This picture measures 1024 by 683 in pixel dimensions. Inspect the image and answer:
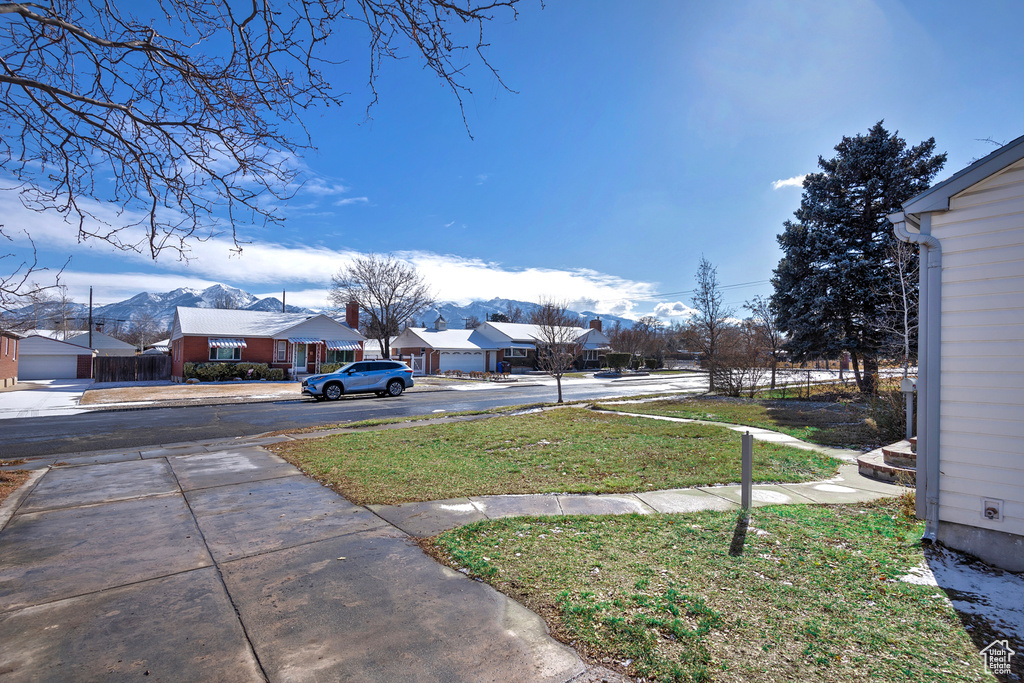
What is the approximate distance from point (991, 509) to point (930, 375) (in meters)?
1.29

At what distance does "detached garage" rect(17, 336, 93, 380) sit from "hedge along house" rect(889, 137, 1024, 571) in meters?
51.2

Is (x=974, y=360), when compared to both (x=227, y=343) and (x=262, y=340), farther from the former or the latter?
(x=262, y=340)

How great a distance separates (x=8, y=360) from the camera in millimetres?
29969

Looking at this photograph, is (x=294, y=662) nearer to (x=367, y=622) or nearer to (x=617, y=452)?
(x=367, y=622)

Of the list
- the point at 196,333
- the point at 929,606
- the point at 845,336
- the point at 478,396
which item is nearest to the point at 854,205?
the point at 845,336

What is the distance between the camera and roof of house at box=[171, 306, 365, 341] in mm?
34281

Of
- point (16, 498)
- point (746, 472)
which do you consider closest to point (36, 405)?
point (16, 498)

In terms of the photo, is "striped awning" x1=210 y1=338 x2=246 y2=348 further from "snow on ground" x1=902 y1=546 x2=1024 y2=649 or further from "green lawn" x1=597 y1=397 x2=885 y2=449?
"snow on ground" x1=902 y1=546 x2=1024 y2=649

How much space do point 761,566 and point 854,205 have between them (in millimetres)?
23784

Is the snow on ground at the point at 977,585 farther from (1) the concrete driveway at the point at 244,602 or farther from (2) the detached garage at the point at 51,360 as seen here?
(2) the detached garage at the point at 51,360

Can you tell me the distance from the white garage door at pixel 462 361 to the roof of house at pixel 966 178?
4265cm

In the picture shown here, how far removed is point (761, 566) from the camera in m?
4.18

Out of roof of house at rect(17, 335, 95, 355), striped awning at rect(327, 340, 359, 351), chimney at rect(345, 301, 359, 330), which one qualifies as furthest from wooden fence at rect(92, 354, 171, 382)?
chimney at rect(345, 301, 359, 330)

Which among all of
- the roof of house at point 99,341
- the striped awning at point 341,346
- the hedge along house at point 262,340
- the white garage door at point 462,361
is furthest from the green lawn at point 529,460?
the roof of house at point 99,341
